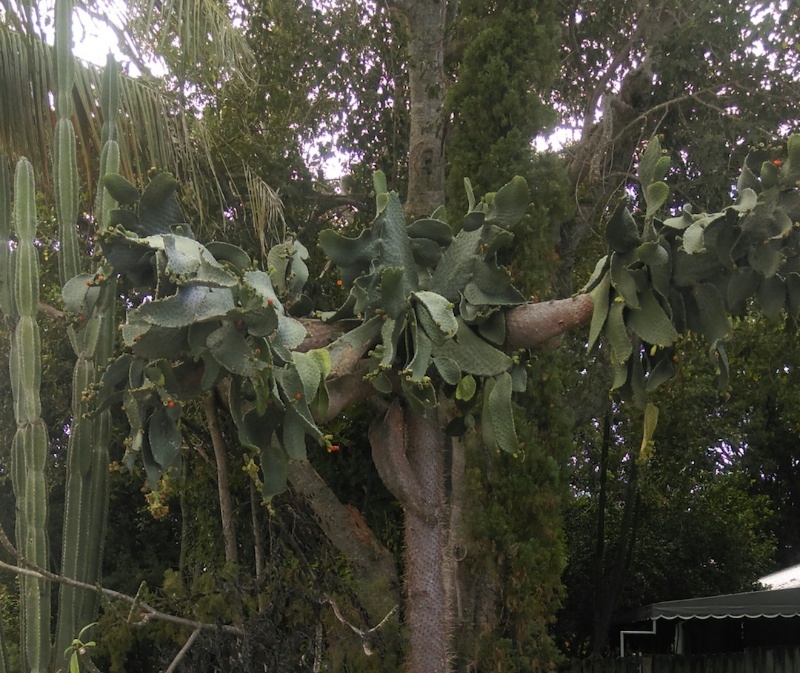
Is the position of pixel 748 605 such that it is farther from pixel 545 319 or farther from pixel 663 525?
pixel 545 319

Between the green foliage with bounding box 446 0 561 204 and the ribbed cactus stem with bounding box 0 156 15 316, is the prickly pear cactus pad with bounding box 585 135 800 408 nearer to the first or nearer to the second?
the ribbed cactus stem with bounding box 0 156 15 316

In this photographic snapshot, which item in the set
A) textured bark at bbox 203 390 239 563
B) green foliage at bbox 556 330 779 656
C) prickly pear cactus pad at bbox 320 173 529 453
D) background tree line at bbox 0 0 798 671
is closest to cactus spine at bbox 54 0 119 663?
background tree line at bbox 0 0 798 671

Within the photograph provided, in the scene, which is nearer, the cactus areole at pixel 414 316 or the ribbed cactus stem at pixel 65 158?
the cactus areole at pixel 414 316

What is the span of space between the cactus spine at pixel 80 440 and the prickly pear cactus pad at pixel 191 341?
43.4 inches

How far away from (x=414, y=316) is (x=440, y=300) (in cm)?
7

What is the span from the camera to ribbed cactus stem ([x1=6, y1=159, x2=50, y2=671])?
126 inches

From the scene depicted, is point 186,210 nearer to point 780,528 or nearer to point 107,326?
point 107,326

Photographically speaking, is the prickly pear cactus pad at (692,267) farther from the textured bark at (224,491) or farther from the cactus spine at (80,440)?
the textured bark at (224,491)

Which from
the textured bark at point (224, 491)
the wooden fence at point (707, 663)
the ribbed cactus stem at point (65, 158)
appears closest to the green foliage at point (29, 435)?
the ribbed cactus stem at point (65, 158)

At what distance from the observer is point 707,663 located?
8.14m

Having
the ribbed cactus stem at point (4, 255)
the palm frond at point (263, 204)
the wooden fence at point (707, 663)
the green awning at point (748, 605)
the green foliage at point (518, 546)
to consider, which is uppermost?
the palm frond at point (263, 204)

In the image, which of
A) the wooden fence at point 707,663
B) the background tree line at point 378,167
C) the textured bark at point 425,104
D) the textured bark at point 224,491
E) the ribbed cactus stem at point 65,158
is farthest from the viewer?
the wooden fence at point 707,663

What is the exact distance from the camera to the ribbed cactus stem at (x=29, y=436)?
3193 mm

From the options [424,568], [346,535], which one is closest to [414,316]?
[424,568]
